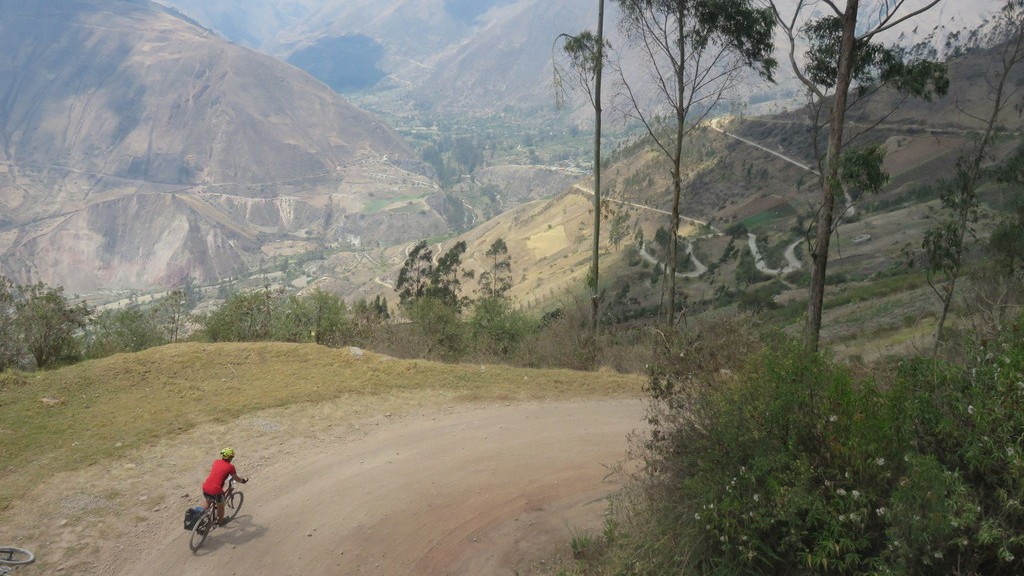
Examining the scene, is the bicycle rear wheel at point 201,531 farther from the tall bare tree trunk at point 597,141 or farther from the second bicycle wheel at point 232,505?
the tall bare tree trunk at point 597,141

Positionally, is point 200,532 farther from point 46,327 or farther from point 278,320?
point 278,320

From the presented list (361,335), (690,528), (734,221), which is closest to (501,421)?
(690,528)

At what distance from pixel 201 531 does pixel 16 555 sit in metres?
2.14

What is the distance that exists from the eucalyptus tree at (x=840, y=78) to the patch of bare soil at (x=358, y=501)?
206 inches

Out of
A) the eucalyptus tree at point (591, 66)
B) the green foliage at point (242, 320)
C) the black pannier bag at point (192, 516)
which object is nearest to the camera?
the black pannier bag at point (192, 516)

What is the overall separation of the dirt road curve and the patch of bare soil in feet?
0.08

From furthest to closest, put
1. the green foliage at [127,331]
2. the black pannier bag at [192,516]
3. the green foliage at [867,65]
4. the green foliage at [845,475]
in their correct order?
the green foliage at [127,331] → the green foliage at [867,65] → the black pannier bag at [192,516] → the green foliage at [845,475]

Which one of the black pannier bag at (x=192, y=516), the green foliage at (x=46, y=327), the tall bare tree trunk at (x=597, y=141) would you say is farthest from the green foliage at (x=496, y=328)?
the black pannier bag at (x=192, y=516)

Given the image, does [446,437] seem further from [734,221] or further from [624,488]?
[734,221]

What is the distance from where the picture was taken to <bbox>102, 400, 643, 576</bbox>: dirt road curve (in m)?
8.99

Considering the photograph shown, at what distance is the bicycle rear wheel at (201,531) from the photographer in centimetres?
936

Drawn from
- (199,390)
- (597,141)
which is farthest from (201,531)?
(597,141)

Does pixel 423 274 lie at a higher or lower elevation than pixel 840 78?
lower

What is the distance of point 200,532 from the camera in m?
9.43
